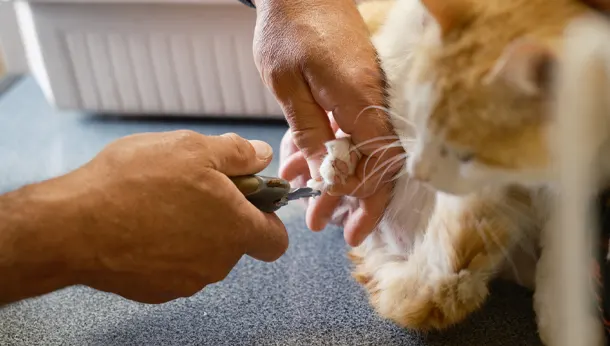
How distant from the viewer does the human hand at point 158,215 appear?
19.8 inches

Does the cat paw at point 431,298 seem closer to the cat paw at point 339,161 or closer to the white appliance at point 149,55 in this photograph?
the cat paw at point 339,161

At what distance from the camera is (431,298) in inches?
26.0

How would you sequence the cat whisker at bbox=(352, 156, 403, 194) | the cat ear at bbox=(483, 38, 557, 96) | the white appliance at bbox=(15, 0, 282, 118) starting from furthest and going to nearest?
1. the white appliance at bbox=(15, 0, 282, 118)
2. the cat whisker at bbox=(352, 156, 403, 194)
3. the cat ear at bbox=(483, 38, 557, 96)

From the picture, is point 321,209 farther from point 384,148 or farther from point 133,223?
point 133,223

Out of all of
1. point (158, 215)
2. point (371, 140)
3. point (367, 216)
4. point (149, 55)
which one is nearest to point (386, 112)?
point (371, 140)

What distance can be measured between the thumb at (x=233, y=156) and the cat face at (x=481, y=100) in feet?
0.56

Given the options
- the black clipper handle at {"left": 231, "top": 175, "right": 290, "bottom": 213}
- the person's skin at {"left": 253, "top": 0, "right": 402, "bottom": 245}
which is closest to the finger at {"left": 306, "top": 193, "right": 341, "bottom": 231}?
the person's skin at {"left": 253, "top": 0, "right": 402, "bottom": 245}

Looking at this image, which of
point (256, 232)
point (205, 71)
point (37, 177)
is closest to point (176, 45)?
point (205, 71)

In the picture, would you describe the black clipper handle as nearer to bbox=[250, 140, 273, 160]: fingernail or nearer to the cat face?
bbox=[250, 140, 273, 160]: fingernail

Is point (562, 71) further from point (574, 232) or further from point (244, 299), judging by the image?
point (244, 299)

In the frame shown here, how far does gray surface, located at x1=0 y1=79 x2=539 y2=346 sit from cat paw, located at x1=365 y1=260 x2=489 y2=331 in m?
0.03

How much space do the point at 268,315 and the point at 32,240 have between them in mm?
341

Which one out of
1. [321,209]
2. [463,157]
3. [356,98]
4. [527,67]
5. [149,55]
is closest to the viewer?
[527,67]

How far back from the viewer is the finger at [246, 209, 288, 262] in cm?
59
